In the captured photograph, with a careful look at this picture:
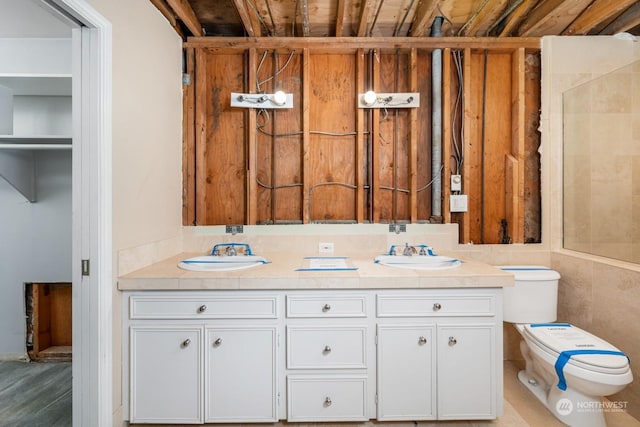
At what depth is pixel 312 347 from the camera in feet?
5.48

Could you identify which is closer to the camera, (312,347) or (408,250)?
(312,347)

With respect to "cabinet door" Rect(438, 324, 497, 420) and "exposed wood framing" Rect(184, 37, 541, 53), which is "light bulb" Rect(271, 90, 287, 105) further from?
"cabinet door" Rect(438, 324, 497, 420)

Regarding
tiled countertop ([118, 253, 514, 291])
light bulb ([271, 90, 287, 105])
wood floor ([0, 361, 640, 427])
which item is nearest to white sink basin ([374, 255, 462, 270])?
tiled countertop ([118, 253, 514, 291])

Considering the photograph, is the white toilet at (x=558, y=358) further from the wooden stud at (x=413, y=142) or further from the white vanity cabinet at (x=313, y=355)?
the wooden stud at (x=413, y=142)

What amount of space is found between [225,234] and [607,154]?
2850mm

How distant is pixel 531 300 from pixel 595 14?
2.01 meters

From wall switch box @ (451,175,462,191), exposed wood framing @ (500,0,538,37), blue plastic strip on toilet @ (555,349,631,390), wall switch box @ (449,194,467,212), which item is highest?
exposed wood framing @ (500,0,538,37)

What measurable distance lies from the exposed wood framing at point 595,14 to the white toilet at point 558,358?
5.82ft

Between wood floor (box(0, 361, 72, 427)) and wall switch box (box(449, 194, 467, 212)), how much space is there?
285cm

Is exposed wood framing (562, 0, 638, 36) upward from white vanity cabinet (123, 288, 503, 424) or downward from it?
upward

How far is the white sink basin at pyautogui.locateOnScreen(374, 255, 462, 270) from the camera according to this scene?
1.96 meters

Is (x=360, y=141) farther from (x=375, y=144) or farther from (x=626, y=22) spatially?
(x=626, y=22)

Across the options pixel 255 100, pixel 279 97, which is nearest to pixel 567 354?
pixel 279 97

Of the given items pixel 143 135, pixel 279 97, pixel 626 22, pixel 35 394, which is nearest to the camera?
pixel 143 135
